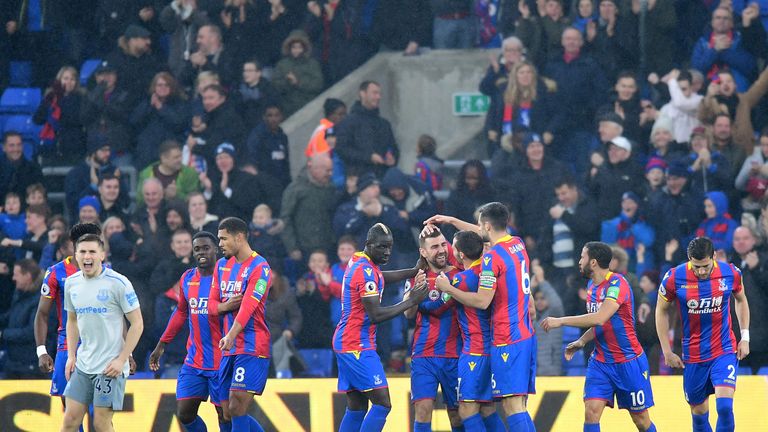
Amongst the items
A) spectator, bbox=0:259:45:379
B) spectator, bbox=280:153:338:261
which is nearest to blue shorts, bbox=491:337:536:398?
spectator, bbox=280:153:338:261

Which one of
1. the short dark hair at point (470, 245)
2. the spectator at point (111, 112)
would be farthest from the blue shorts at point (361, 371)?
the spectator at point (111, 112)

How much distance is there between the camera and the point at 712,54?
18.5 metres

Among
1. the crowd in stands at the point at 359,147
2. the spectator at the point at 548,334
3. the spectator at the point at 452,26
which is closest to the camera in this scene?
the spectator at the point at 548,334

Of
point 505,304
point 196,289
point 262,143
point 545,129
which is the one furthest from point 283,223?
point 505,304

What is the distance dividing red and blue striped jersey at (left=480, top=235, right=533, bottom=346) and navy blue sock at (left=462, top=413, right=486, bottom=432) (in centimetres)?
72

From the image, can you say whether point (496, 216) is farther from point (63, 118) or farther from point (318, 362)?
point (63, 118)

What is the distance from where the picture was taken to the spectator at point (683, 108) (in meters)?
18.2

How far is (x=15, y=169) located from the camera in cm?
1877

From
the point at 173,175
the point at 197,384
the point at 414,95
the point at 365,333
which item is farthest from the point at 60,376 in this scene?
the point at 414,95

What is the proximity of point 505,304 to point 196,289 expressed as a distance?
3.00 m

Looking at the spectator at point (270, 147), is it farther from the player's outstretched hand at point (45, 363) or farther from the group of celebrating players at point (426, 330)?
the player's outstretched hand at point (45, 363)

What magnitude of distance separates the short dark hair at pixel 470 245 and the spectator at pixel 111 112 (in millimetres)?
8416

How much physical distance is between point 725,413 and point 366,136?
7.23 m

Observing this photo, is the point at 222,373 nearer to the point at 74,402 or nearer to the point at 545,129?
the point at 74,402
